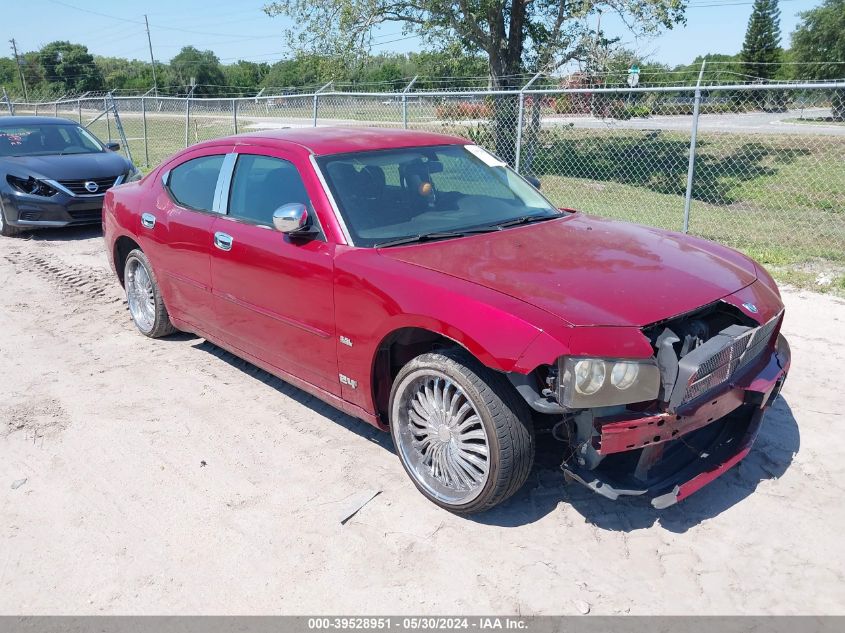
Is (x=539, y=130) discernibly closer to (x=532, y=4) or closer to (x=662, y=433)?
(x=532, y=4)

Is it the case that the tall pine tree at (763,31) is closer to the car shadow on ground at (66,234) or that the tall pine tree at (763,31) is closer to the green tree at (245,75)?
the green tree at (245,75)

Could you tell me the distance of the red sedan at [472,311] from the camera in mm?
2883

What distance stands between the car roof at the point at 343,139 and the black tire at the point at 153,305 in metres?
1.23

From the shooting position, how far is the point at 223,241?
4.37 m

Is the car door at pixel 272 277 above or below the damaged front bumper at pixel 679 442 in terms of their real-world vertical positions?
Result: above

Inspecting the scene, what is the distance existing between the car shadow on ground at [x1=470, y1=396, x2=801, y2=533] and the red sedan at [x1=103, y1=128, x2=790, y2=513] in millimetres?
263

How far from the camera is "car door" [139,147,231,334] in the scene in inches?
183

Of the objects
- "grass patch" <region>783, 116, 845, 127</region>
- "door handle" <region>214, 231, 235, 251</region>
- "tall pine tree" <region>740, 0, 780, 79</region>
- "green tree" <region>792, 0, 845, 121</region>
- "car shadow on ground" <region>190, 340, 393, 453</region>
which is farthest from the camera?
"tall pine tree" <region>740, 0, 780, 79</region>

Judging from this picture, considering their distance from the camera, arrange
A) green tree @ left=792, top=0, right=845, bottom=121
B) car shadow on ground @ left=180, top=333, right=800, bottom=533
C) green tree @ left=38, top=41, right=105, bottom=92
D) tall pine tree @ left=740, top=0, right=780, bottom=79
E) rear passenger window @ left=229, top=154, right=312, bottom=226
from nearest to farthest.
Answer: car shadow on ground @ left=180, top=333, right=800, bottom=533 < rear passenger window @ left=229, top=154, right=312, bottom=226 < green tree @ left=792, top=0, right=845, bottom=121 < tall pine tree @ left=740, top=0, right=780, bottom=79 < green tree @ left=38, top=41, right=105, bottom=92

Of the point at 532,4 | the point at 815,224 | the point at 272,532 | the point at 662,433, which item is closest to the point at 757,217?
the point at 815,224

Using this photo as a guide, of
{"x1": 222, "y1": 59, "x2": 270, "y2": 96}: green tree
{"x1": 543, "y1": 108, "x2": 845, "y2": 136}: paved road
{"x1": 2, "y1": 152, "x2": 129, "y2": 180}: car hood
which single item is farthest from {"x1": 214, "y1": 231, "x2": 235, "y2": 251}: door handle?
{"x1": 222, "y1": 59, "x2": 270, "y2": 96}: green tree

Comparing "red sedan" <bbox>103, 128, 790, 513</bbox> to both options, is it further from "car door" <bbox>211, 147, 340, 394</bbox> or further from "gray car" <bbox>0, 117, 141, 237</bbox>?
"gray car" <bbox>0, 117, 141, 237</bbox>

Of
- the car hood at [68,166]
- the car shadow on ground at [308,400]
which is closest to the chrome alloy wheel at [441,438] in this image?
the car shadow on ground at [308,400]

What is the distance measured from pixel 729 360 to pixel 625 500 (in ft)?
2.78
